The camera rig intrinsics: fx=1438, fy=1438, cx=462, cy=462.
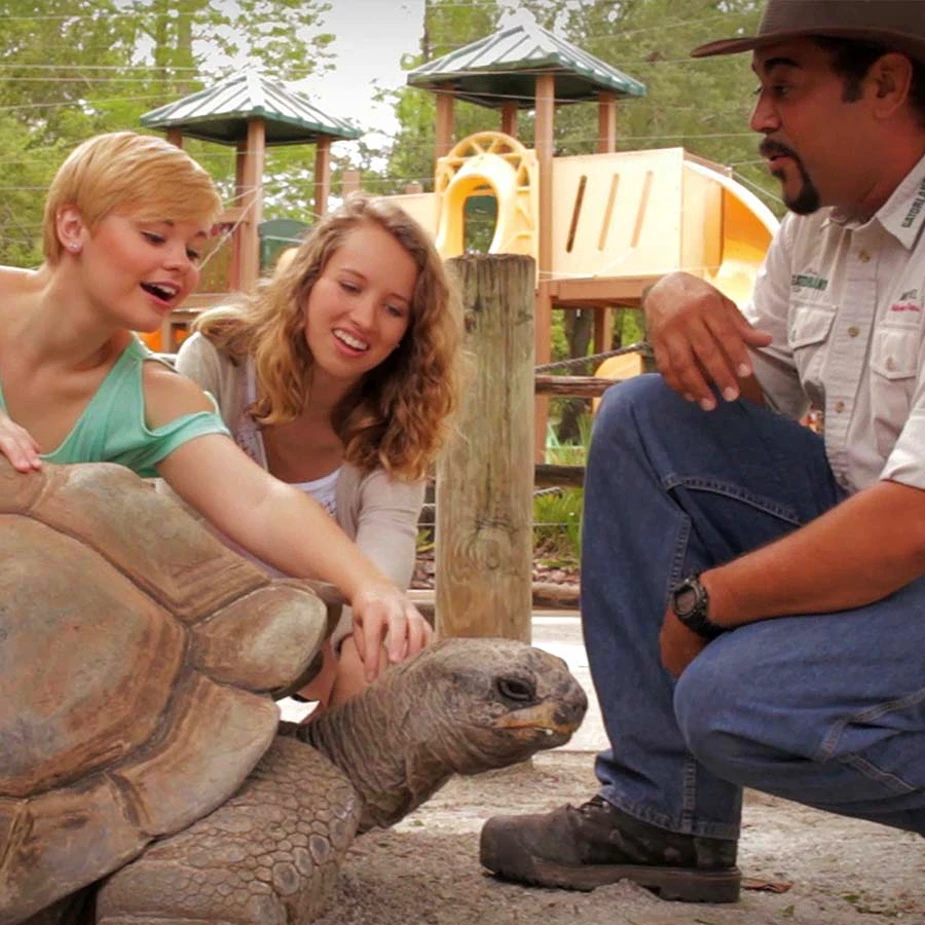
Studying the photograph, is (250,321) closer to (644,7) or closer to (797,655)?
(797,655)

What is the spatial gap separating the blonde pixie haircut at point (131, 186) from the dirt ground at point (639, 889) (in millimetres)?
1224

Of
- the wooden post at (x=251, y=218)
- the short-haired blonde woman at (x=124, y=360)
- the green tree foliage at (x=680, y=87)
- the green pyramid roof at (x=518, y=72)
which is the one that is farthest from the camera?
the green tree foliage at (x=680, y=87)

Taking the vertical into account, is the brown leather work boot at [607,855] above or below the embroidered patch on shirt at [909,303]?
below

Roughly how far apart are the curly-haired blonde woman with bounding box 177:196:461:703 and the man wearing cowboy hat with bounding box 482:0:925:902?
578 mm

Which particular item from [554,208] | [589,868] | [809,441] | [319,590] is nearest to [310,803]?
[319,590]

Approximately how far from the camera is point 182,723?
1988 mm

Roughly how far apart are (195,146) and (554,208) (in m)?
9.10

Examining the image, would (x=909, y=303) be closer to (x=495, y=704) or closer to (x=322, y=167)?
(x=495, y=704)

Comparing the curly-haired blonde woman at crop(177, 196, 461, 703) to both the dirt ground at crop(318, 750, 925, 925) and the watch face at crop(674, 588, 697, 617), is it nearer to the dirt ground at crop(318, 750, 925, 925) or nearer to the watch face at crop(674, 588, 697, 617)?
the dirt ground at crop(318, 750, 925, 925)

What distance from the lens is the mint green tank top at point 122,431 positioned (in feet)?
8.59

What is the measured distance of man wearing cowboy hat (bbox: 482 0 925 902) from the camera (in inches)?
82.0

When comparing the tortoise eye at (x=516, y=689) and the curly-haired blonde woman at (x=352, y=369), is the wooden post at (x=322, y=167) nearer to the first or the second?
the curly-haired blonde woman at (x=352, y=369)

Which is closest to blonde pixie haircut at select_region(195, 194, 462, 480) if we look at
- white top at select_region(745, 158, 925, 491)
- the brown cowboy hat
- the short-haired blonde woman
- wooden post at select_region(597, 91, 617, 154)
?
the short-haired blonde woman

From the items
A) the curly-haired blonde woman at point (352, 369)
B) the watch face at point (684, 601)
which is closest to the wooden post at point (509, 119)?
the curly-haired blonde woman at point (352, 369)
